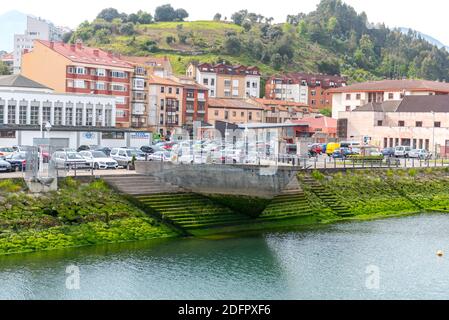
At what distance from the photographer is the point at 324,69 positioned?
568 ft

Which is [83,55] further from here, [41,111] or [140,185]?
[140,185]

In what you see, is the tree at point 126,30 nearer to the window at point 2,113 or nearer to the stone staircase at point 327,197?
the window at point 2,113

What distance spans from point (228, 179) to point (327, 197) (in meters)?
10.7

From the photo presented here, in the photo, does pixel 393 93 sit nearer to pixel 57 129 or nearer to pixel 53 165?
pixel 57 129

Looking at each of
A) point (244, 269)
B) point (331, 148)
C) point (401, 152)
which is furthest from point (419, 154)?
point (244, 269)

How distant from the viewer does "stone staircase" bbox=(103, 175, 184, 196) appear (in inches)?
1577

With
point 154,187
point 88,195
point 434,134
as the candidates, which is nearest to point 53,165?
point 88,195

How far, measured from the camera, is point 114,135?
6812 cm

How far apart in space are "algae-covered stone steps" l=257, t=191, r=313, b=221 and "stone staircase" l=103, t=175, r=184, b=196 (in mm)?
5830

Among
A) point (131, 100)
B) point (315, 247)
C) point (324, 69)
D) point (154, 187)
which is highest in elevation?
point (324, 69)

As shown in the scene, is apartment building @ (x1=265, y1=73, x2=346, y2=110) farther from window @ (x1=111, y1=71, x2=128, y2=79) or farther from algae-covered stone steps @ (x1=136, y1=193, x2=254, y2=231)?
algae-covered stone steps @ (x1=136, y1=193, x2=254, y2=231)

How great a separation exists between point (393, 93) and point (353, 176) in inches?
1993

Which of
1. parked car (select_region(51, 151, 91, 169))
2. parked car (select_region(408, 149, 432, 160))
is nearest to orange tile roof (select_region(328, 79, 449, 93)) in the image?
parked car (select_region(408, 149, 432, 160))

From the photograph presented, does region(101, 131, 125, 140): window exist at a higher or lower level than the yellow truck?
higher
